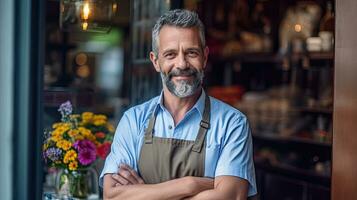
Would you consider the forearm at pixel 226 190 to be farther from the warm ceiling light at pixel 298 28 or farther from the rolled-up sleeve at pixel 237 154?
the warm ceiling light at pixel 298 28

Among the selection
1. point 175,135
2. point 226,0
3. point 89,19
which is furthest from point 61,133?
point 226,0

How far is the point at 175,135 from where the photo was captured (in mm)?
2256

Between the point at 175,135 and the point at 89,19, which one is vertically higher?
the point at 89,19

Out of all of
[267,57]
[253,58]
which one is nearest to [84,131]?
[267,57]

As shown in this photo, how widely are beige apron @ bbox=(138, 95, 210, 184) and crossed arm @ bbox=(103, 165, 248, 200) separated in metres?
0.04

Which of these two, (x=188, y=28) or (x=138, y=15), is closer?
(x=188, y=28)

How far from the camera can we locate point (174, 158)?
222 centimetres

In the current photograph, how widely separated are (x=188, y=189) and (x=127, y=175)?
0.26 meters

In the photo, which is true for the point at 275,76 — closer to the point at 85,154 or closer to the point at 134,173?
the point at 85,154

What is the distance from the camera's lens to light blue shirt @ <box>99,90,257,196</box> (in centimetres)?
221

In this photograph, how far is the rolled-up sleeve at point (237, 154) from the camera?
2.19m

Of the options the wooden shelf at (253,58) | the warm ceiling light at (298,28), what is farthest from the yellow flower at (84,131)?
the wooden shelf at (253,58)

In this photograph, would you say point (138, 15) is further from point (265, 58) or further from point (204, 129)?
point (265, 58)

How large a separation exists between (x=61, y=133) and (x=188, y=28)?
98cm
